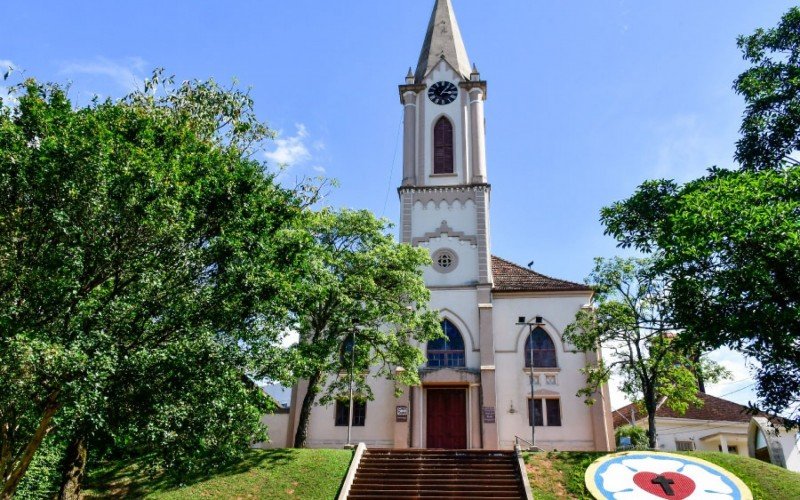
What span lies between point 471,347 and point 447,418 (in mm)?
3237

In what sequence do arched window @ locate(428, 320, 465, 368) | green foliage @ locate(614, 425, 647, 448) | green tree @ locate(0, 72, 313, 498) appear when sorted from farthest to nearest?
green foliage @ locate(614, 425, 647, 448) → arched window @ locate(428, 320, 465, 368) → green tree @ locate(0, 72, 313, 498)

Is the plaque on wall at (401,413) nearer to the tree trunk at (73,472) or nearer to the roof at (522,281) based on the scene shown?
the roof at (522,281)

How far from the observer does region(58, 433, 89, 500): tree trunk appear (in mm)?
14875

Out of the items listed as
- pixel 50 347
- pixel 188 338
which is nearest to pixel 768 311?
pixel 188 338

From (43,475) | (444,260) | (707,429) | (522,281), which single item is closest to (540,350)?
(522,281)

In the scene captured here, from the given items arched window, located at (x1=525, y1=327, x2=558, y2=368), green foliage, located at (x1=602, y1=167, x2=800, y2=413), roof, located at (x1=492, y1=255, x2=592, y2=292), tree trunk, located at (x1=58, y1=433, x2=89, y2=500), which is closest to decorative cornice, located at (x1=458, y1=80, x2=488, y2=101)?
roof, located at (x1=492, y1=255, x2=592, y2=292)

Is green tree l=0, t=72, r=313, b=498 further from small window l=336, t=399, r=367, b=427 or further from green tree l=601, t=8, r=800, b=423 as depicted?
small window l=336, t=399, r=367, b=427

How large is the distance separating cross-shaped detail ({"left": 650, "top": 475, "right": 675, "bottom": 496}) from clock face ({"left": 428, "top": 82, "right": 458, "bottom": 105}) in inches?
838

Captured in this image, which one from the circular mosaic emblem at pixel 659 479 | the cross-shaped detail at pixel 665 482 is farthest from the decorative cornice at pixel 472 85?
the cross-shaped detail at pixel 665 482

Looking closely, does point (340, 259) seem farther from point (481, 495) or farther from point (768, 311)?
point (768, 311)

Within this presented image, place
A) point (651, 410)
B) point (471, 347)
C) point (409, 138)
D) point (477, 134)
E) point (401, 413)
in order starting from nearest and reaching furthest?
point (651, 410)
point (401, 413)
point (471, 347)
point (477, 134)
point (409, 138)

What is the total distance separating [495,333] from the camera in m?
26.2

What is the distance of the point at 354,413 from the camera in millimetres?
25219

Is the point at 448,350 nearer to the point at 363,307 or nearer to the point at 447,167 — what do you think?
the point at 363,307
